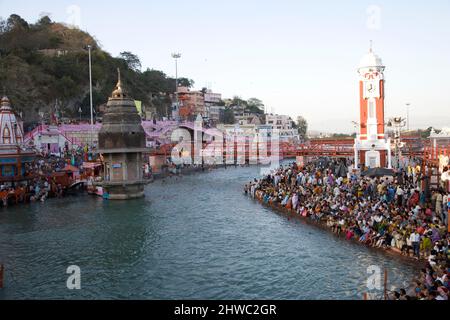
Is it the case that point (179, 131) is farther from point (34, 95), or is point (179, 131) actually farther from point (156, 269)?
point (156, 269)

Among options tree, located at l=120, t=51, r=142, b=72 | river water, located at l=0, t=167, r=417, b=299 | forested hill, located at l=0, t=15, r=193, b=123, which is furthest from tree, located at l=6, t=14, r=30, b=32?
river water, located at l=0, t=167, r=417, b=299

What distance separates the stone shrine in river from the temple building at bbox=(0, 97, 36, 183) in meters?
7.27

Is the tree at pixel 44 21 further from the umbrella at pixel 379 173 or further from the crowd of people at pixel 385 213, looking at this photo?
the umbrella at pixel 379 173

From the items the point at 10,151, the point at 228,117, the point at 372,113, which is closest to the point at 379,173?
the point at 372,113

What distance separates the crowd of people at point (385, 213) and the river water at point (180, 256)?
793 mm

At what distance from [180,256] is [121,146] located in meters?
16.8

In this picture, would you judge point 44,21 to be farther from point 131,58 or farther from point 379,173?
point 379,173

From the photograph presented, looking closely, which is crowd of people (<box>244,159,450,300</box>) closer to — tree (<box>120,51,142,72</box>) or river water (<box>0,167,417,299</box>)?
river water (<box>0,167,417,299</box>)

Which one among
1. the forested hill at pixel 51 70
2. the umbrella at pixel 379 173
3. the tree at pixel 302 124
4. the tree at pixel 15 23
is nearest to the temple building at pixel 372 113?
the umbrella at pixel 379 173

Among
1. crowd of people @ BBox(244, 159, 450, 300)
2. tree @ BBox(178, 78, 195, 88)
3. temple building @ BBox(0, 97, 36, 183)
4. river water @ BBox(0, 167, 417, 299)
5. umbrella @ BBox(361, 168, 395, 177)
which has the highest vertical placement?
tree @ BBox(178, 78, 195, 88)

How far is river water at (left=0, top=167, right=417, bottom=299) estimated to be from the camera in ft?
54.2

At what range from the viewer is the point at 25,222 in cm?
2917
